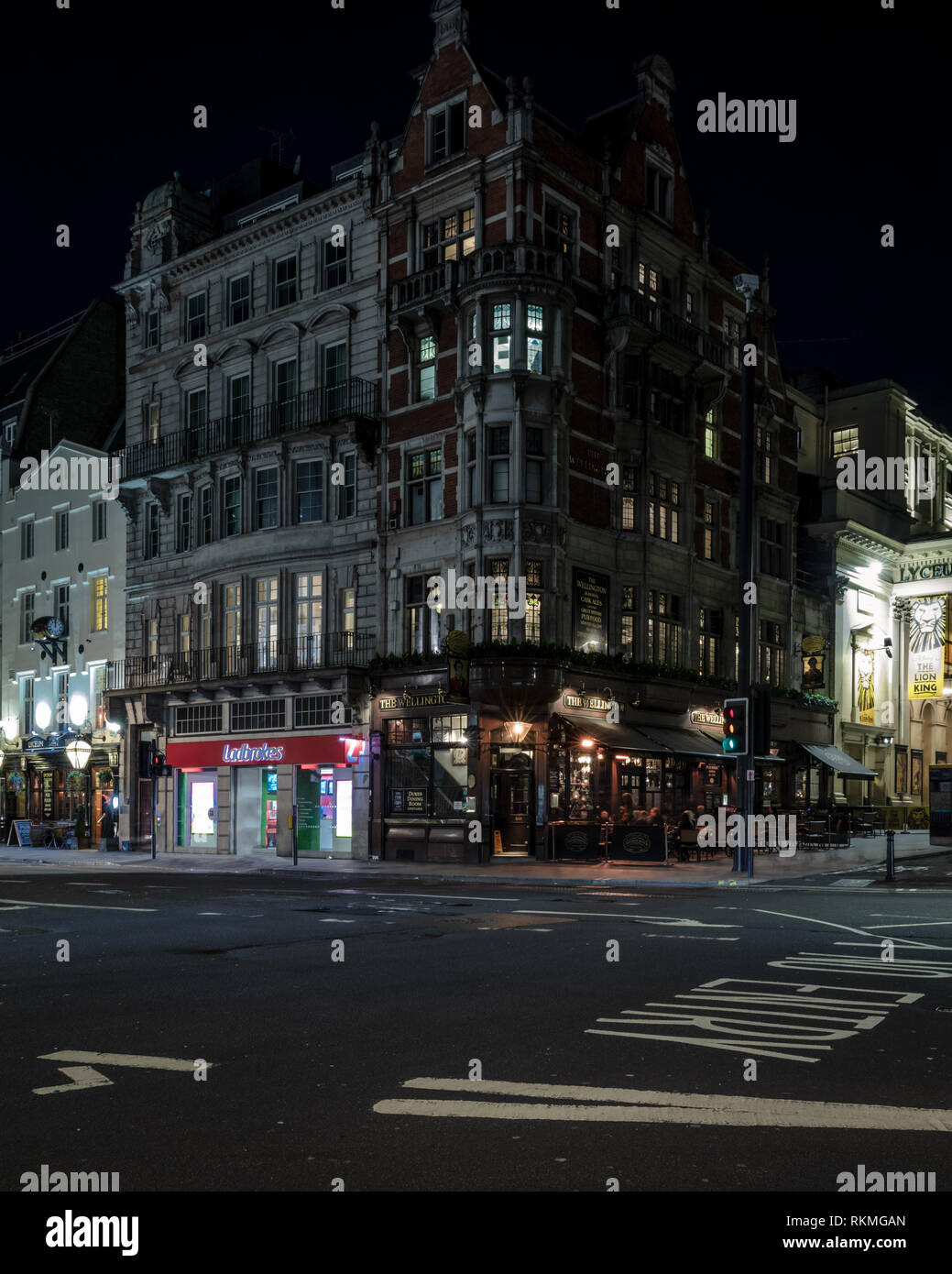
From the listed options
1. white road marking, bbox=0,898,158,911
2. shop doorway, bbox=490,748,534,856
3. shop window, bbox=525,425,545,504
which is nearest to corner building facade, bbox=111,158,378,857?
shop doorway, bbox=490,748,534,856

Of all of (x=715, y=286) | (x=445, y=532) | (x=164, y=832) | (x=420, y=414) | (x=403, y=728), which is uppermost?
(x=715, y=286)

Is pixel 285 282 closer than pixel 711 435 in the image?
Yes

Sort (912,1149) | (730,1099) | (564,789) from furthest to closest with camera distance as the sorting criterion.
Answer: (564,789)
(730,1099)
(912,1149)

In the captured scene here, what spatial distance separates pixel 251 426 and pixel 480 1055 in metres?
35.1

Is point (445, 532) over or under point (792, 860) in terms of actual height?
over

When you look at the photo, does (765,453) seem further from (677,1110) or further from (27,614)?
(677,1110)

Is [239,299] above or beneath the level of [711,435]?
above

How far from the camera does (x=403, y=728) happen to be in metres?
35.6

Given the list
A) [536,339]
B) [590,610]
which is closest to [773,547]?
[590,610]

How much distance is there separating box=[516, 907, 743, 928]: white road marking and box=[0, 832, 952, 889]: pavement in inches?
266

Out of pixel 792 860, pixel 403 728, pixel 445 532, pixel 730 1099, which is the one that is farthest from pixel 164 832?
pixel 730 1099

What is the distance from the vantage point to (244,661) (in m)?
39.9
